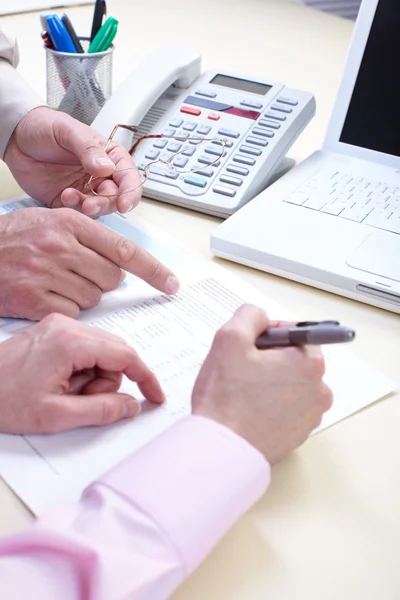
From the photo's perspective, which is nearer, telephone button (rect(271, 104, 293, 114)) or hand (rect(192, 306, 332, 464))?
hand (rect(192, 306, 332, 464))

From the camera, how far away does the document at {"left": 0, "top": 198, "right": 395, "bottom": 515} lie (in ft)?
Answer: 1.70

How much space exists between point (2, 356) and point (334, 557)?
0.31 metres

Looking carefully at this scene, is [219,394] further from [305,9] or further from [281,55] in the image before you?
[305,9]

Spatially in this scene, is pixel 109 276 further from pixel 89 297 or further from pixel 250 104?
pixel 250 104

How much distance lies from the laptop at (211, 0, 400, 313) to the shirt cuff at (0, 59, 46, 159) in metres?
0.35

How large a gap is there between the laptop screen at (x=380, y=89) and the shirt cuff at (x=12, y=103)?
0.44m

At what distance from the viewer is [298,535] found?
1.63 ft

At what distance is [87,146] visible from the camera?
0.86 metres

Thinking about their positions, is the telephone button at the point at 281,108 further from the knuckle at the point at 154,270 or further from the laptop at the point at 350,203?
the knuckle at the point at 154,270

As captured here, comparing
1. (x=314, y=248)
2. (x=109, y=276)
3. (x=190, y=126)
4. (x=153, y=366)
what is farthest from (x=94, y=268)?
(x=190, y=126)

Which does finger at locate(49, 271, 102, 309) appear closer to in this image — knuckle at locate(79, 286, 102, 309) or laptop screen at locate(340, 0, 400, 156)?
knuckle at locate(79, 286, 102, 309)

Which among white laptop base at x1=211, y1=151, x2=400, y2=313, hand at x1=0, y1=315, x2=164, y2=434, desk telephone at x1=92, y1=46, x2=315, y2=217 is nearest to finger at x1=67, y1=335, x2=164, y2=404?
hand at x1=0, y1=315, x2=164, y2=434

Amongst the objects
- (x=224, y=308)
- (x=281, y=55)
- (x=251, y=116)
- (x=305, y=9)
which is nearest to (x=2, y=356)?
(x=224, y=308)

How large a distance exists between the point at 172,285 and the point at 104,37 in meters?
0.50
